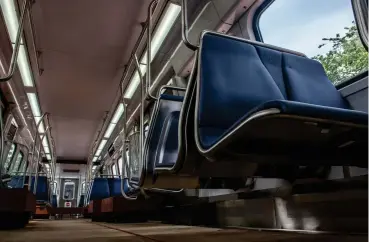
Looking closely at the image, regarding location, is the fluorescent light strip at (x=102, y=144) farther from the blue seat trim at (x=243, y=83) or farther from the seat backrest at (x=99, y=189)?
the blue seat trim at (x=243, y=83)

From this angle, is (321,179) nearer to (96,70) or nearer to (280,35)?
(280,35)

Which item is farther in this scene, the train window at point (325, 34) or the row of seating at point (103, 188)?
the row of seating at point (103, 188)

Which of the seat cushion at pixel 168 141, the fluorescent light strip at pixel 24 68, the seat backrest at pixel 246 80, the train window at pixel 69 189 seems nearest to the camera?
the seat backrest at pixel 246 80

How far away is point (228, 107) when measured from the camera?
130 cm

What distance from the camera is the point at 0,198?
2484 mm

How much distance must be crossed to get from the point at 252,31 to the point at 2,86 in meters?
4.03

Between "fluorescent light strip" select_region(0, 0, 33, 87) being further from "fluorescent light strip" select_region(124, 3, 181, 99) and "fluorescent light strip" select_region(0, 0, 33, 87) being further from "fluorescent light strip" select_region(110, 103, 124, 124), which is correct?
"fluorescent light strip" select_region(110, 103, 124, 124)

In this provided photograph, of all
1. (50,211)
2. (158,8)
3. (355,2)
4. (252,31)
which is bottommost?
(50,211)

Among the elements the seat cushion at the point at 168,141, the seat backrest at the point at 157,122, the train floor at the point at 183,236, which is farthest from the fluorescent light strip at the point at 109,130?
the seat cushion at the point at 168,141

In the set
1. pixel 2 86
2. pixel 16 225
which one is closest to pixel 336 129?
pixel 16 225

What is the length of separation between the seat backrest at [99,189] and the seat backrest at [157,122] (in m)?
5.25

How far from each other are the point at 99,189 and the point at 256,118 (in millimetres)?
6616

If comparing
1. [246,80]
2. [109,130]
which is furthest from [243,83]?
[109,130]

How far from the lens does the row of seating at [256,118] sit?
0.85 m
